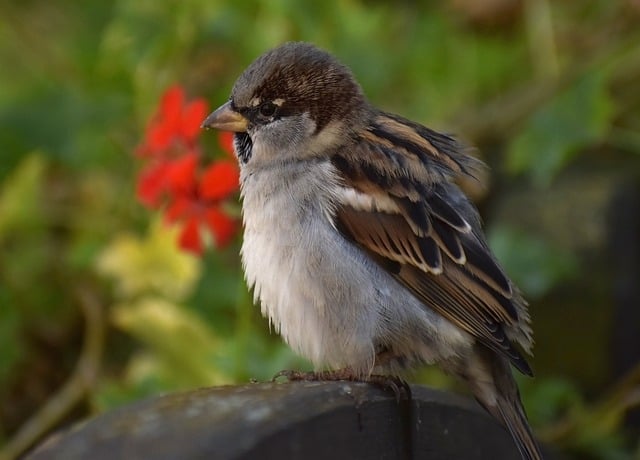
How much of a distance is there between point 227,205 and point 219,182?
9 cm

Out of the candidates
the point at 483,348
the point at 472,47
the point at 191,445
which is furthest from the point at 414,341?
the point at 472,47

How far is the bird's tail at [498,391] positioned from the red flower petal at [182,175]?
0.69 metres

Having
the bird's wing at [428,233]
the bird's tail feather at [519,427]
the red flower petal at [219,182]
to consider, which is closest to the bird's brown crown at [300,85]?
the bird's wing at [428,233]

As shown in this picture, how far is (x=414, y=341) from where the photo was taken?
6.38ft

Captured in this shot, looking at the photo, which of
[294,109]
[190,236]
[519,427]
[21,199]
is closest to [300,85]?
[294,109]

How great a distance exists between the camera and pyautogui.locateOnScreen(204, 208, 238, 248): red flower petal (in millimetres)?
2350

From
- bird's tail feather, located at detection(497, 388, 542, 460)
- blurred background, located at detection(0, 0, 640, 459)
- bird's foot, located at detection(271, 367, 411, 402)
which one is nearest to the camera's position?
bird's foot, located at detection(271, 367, 411, 402)

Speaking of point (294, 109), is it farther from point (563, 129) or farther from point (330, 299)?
point (563, 129)

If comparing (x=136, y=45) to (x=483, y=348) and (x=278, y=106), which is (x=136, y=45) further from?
(x=483, y=348)

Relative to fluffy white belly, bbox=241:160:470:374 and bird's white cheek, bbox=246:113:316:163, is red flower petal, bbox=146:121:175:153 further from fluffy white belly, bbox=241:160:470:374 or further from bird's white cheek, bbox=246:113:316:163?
fluffy white belly, bbox=241:160:470:374

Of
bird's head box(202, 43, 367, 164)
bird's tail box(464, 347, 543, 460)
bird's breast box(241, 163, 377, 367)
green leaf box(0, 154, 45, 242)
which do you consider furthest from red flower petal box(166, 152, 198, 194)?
green leaf box(0, 154, 45, 242)

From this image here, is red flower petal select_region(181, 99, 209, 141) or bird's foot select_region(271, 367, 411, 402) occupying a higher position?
red flower petal select_region(181, 99, 209, 141)

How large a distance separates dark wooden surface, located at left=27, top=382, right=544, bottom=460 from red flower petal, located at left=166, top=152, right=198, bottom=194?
2.72 feet

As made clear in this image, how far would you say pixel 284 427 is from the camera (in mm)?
1283
